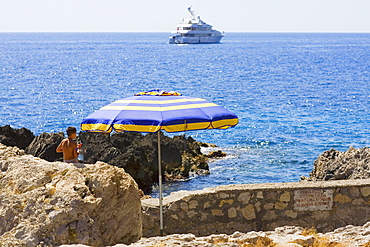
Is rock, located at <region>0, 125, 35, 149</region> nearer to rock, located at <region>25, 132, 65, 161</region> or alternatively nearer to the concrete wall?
rock, located at <region>25, 132, 65, 161</region>

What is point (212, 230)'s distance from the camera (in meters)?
8.91

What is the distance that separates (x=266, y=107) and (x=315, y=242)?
122 feet

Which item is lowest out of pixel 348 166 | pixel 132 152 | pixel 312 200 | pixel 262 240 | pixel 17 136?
pixel 17 136

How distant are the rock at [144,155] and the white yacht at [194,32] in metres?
127

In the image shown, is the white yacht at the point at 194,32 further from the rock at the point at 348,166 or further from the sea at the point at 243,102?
the rock at the point at 348,166

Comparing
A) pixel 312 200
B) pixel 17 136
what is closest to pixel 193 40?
pixel 17 136

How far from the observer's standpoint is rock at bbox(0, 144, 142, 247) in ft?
17.7

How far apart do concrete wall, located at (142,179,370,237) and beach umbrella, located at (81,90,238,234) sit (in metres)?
1.42

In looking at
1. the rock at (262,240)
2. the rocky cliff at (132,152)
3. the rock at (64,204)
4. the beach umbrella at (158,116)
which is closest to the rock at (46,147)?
the rocky cliff at (132,152)

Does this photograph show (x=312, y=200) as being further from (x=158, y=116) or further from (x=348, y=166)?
(x=348, y=166)

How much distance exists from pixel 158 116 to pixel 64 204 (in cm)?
232

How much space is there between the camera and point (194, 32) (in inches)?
5935

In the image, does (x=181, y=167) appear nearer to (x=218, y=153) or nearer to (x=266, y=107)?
(x=218, y=153)
